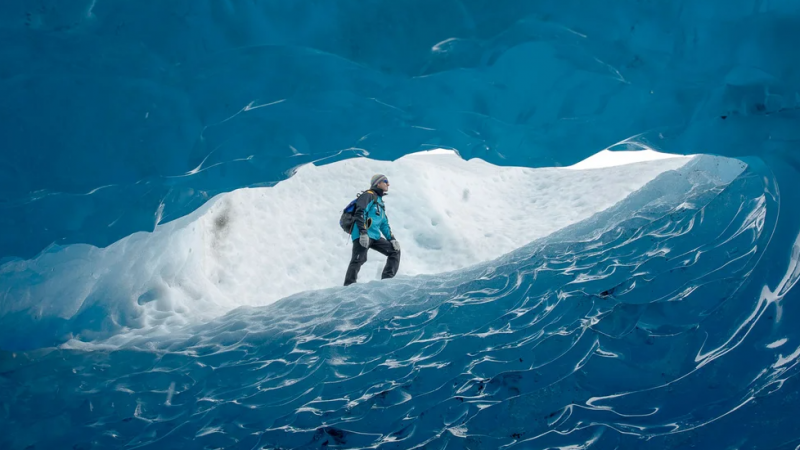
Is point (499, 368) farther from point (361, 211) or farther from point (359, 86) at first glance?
point (361, 211)

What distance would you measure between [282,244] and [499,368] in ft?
21.0

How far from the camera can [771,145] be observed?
3.88 metres

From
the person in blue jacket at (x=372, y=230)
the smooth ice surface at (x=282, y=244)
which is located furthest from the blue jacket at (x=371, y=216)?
the smooth ice surface at (x=282, y=244)

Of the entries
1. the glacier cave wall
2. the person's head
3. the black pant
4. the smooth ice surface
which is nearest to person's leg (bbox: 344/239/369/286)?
the black pant

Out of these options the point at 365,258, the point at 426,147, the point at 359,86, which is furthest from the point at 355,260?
the point at 359,86

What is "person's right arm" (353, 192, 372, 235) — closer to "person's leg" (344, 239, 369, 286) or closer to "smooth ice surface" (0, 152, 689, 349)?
"person's leg" (344, 239, 369, 286)

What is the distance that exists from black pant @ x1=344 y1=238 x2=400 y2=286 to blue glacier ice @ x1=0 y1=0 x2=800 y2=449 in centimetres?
182

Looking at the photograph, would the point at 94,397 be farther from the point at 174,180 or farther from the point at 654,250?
the point at 654,250

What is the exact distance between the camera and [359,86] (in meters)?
4.16

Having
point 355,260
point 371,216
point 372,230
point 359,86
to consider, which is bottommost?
point 355,260

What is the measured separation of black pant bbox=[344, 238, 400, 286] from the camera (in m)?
6.79

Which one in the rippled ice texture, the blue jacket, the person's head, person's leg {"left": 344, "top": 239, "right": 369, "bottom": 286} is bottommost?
the rippled ice texture

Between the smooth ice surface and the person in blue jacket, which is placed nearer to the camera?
the smooth ice surface

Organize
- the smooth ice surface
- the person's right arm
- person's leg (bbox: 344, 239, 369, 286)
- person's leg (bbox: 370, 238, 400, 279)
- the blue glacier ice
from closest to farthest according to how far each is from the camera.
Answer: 1. the blue glacier ice
2. the smooth ice surface
3. the person's right arm
4. person's leg (bbox: 344, 239, 369, 286)
5. person's leg (bbox: 370, 238, 400, 279)
